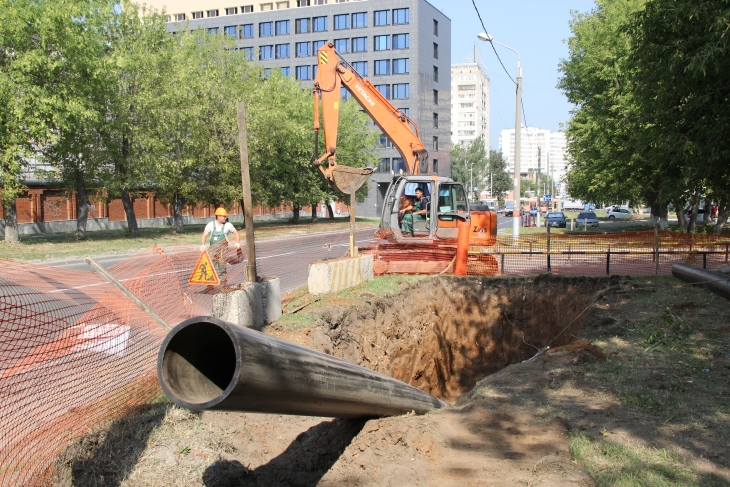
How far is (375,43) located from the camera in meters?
68.7

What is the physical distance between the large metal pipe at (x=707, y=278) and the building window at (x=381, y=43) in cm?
6073

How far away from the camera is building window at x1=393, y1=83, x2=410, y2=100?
68188 millimetres

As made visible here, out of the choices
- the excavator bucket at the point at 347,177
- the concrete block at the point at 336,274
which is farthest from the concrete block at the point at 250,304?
the excavator bucket at the point at 347,177

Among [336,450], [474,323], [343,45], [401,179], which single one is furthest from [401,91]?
[336,450]

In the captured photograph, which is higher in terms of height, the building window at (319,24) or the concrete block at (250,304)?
the building window at (319,24)

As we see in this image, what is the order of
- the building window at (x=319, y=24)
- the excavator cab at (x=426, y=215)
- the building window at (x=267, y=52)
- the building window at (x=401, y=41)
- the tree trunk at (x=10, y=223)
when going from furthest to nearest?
the building window at (x=267, y=52), the building window at (x=319, y=24), the building window at (x=401, y=41), the tree trunk at (x=10, y=223), the excavator cab at (x=426, y=215)

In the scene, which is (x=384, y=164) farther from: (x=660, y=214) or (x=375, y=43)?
(x=660, y=214)

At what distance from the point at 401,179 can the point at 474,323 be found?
384 cm

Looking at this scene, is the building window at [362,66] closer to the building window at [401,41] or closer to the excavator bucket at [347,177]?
the building window at [401,41]

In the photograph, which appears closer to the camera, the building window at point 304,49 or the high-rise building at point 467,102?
the building window at point 304,49

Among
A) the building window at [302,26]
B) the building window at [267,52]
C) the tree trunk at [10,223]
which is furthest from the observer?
the building window at [267,52]

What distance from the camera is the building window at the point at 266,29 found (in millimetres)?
72125

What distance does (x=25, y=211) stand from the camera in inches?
1275

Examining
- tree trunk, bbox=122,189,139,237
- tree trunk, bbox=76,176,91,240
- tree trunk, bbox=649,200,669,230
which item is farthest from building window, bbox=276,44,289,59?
tree trunk, bbox=76,176,91,240
